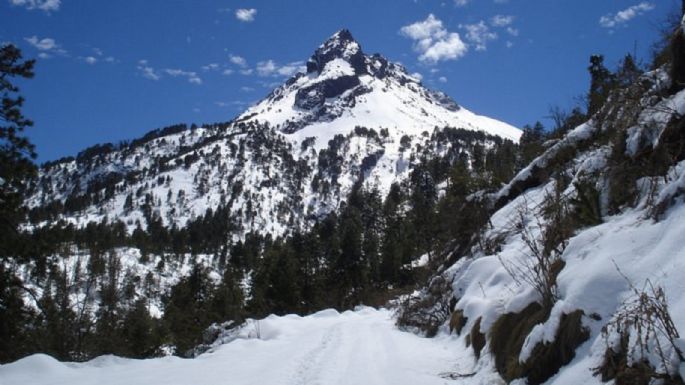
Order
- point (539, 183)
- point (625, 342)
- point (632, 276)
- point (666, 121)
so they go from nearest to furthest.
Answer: point (625, 342) < point (632, 276) < point (666, 121) < point (539, 183)

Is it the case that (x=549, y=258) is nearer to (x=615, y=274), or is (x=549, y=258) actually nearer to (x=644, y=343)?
(x=615, y=274)

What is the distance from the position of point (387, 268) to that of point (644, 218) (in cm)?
5053

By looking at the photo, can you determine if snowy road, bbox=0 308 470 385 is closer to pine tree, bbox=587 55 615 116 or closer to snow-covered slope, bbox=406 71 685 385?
snow-covered slope, bbox=406 71 685 385

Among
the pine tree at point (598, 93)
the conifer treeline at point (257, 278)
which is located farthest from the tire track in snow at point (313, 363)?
the pine tree at point (598, 93)

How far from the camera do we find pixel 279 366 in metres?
8.00

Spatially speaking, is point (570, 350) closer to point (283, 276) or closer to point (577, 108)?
point (577, 108)

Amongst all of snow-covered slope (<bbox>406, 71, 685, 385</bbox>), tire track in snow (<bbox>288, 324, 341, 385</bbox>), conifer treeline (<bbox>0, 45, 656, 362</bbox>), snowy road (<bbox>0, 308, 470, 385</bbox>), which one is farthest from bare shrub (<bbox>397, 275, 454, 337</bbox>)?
snow-covered slope (<bbox>406, 71, 685, 385</bbox>)

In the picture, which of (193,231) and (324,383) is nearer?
(324,383)

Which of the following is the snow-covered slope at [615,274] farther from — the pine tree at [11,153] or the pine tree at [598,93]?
the pine tree at [11,153]

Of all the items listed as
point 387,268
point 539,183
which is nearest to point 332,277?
point 387,268

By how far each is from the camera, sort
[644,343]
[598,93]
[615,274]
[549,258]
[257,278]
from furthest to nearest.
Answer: [257,278] → [598,93] → [549,258] → [615,274] → [644,343]

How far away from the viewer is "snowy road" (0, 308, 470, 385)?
22.3ft

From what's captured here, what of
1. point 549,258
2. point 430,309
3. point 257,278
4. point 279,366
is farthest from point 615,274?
point 257,278

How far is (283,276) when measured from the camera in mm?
46031
